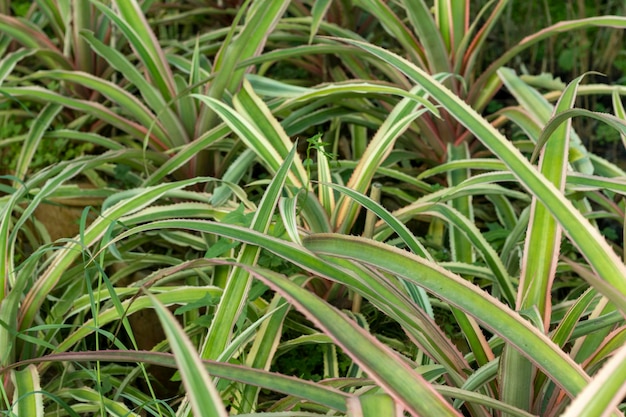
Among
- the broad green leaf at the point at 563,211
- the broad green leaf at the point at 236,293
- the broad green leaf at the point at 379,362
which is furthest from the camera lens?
the broad green leaf at the point at 236,293

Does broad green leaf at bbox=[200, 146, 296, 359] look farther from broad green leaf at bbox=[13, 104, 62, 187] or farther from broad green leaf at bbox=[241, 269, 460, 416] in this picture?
broad green leaf at bbox=[13, 104, 62, 187]

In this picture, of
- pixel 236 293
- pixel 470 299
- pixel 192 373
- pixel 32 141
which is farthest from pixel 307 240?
pixel 32 141

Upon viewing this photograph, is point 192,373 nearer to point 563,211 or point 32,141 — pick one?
point 563,211

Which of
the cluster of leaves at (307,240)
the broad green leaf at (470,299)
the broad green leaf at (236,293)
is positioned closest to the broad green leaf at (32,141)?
the cluster of leaves at (307,240)

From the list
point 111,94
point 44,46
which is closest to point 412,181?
point 111,94

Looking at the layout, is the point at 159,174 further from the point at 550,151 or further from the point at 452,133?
the point at 550,151

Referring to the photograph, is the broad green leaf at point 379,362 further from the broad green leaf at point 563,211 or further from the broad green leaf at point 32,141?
the broad green leaf at point 32,141

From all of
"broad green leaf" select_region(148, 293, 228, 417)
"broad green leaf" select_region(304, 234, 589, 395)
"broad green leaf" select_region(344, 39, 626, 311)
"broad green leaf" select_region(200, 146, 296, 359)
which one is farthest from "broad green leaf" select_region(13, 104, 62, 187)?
"broad green leaf" select_region(148, 293, 228, 417)

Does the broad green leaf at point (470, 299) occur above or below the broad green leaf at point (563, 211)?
below
